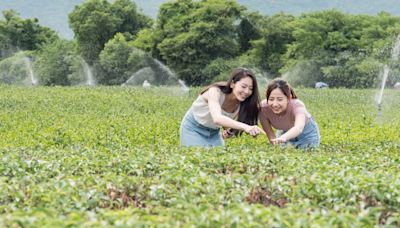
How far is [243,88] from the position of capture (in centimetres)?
749

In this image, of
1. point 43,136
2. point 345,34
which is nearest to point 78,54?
point 345,34

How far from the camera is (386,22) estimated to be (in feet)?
186

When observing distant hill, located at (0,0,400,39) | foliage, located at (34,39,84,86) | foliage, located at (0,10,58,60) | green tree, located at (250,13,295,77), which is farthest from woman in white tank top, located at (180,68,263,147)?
distant hill, located at (0,0,400,39)

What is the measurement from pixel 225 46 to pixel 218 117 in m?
48.5

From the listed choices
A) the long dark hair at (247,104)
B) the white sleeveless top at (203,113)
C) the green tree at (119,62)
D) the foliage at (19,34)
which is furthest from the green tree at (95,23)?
the long dark hair at (247,104)

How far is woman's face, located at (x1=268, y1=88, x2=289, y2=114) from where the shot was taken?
25.1 ft

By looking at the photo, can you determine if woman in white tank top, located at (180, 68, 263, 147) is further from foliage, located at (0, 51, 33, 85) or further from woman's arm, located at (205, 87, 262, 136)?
foliage, located at (0, 51, 33, 85)

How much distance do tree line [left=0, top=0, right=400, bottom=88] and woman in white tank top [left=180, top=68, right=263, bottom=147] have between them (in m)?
38.3

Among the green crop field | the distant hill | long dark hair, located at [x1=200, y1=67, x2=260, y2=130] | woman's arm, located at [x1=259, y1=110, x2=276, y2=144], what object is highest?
the distant hill

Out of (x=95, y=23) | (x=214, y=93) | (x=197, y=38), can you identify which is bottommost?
(x=214, y=93)

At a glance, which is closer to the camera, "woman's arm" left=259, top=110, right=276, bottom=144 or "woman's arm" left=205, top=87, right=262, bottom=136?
"woman's arm" left=205, top=87, right=262, bottom=136

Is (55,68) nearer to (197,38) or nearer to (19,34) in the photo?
(197,38)

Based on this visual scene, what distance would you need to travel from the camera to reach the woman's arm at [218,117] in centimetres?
711

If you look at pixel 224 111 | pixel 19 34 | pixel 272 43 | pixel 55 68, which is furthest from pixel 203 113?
pixel 19 34
